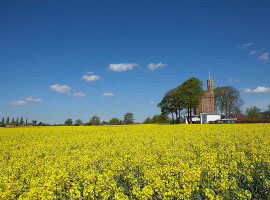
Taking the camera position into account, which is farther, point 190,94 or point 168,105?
point 168,105

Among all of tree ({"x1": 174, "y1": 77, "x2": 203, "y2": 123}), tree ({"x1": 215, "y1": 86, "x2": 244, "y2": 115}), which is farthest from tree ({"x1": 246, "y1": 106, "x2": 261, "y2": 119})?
tree ({"x1": 174, "y1": 77, "x2": 203, "y2": 123})

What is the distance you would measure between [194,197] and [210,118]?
2840 inches

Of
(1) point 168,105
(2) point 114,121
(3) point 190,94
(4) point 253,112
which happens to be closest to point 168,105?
(1) point 168,105

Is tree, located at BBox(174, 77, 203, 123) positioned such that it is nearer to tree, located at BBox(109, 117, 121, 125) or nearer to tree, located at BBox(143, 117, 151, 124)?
tree, located at BBox(109, 117, 121, 125)

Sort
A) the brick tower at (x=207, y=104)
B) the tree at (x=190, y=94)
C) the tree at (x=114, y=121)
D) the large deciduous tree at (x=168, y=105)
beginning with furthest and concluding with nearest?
1. the tree at (x=114, y=121)
2. the brick tower at (x=207, y=104)
3. the large deciduous tree at (x=168, y=105)
4. the tree at (x=190, y=94)

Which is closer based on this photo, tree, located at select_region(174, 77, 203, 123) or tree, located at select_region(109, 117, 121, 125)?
tree, located at select_region(174, 77, 203, 123)

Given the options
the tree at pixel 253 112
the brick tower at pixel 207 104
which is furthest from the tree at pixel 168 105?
the tree at pixel 253 112

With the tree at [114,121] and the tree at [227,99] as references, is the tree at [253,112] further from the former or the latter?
the tree at [114,121]

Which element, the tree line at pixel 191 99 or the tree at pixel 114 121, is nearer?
the tree line at pixel 191 99

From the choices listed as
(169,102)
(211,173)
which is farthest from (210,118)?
(211,173)

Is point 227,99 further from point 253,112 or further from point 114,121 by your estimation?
point 114,121

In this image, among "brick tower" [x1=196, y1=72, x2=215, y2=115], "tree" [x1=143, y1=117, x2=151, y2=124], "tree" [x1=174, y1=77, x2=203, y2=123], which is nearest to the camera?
"tree" [x1=174, y1=77, x2=203, y2=123]

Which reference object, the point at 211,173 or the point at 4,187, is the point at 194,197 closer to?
the point at 211,173

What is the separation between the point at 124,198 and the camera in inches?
141
